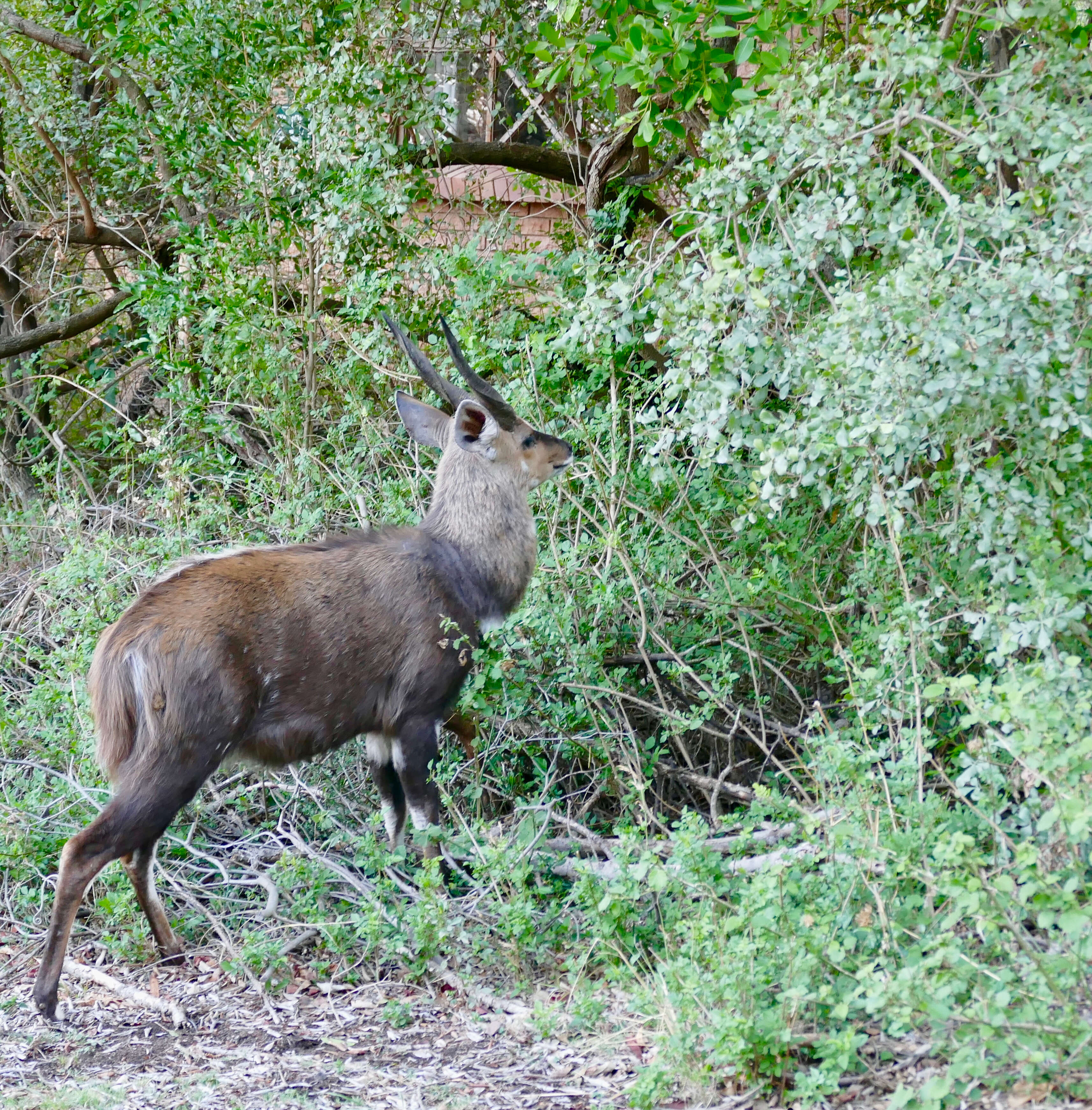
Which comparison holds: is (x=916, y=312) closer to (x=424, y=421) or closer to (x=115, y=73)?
(x=424, y=421)

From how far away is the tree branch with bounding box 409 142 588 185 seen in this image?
303 inches

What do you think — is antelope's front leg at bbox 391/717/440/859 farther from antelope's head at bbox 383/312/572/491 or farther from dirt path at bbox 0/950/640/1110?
antelope's head at bbox 383/312/572/491

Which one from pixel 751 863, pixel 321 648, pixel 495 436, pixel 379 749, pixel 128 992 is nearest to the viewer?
pixel 751 863

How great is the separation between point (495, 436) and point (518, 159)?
3091 mm

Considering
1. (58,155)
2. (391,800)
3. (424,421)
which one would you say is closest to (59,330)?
(58,155)

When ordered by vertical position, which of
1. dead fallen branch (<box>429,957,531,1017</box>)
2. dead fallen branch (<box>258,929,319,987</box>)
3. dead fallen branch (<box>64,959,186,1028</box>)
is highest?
dead fallen branch (<box>429,957,531,1017</box>)

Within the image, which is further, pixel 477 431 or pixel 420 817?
pixel 477 431

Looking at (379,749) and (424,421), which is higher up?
(424,421)

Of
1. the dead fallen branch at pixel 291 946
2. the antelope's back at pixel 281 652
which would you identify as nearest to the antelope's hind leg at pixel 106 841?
the antelope's back at pixel 281 652

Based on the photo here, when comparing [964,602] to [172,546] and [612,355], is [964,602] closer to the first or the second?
[612,355]

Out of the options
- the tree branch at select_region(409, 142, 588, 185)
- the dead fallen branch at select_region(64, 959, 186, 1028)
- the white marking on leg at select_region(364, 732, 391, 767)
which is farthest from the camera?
the tree branch at select_region(409, 142, 588, 185)

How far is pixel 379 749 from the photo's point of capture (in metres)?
5.36

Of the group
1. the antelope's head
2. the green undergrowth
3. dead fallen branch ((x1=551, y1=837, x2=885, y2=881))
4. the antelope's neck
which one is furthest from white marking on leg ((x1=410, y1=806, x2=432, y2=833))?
the antelope's head

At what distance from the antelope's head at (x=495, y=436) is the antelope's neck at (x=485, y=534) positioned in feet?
0.23
